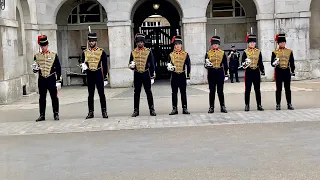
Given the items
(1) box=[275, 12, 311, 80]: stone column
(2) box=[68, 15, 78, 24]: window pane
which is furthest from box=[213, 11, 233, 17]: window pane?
(2) box=[68, 15, 78, 24]: window pane

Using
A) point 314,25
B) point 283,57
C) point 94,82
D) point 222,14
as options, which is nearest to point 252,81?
point 283,57

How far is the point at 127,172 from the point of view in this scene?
6.69 metres

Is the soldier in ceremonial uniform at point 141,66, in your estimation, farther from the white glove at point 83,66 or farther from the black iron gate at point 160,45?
the black iron gate at point 160,45

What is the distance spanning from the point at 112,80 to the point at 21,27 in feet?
14.2

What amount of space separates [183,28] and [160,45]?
15.6 ft

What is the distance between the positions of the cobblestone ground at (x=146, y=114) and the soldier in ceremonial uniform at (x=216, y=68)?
42 centimetres

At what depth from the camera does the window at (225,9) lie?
23781 mm

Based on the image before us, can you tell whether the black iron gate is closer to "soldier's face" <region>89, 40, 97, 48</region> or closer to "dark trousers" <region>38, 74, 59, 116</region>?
"soldier's face" <region>89, 40, 97, 48</region>

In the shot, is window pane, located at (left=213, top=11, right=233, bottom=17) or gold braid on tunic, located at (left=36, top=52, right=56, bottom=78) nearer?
gold braid on tunic, located at (left=36, top=52, right=56, bottom=78)

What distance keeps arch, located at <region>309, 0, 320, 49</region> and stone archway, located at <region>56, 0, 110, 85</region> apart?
30.4ft

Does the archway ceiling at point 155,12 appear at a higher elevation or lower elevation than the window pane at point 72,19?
higher

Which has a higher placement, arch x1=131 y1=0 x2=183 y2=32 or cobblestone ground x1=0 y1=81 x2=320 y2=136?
arch x1=131 y1=0 x2=183 y2=32

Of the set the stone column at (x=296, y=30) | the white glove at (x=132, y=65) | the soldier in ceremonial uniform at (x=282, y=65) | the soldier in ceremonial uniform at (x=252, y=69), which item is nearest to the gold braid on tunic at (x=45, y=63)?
the white glove at (x=132, y=65)

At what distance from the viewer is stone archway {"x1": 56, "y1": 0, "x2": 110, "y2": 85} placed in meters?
23.7
